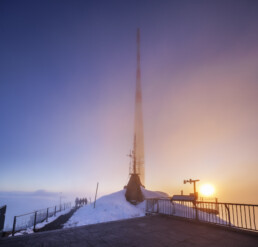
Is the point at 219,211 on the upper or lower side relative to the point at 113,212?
upper

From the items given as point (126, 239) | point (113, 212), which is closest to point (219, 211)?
point (126, 239)

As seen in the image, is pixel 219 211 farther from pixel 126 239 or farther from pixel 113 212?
pixel 113 212

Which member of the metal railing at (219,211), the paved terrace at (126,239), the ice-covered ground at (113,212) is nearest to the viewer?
the paved terrace at (126,239)

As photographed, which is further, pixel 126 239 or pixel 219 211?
pixel 219 211

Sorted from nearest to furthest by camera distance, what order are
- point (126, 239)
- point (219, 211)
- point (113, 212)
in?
1. point (126, 239)
2. point (219, 211)
3. point (113, 212)

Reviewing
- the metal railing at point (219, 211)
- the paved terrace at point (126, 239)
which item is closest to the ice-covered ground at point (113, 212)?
the metal railing at point (219, 211)

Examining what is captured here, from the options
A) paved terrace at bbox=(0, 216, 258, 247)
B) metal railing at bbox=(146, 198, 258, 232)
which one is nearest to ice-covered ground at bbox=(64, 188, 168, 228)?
metal railing at bbox=(146, 198, 258, 232)

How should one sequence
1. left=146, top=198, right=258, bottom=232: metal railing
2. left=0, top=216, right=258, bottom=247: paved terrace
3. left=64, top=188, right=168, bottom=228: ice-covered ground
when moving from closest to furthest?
left=0, top=216, right=258, bottom=247: paved terrace < left=146, top=198, right=258, bottom=232: metal railing < left=64, top=188, right=168, bottom=228: ice-covered ground

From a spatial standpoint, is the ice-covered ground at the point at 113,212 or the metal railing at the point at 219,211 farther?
the ice-covered ground at the point at 113,212

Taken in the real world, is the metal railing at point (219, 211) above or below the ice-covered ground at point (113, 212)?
above

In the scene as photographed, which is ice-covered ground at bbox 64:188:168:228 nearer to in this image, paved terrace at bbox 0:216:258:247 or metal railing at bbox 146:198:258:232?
metal railing at bbox 146:198:258:232

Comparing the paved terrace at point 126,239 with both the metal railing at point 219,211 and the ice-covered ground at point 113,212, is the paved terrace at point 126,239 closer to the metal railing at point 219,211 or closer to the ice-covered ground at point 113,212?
the metal railing at point 219,211

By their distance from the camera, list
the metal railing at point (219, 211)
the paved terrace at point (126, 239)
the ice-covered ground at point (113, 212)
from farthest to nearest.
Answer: the ice-covered ground at point (113, 212), the metal railing at point (219, 211), the paved terrace at point (126, 239)

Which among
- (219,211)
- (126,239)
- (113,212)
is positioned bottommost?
(113,212)
